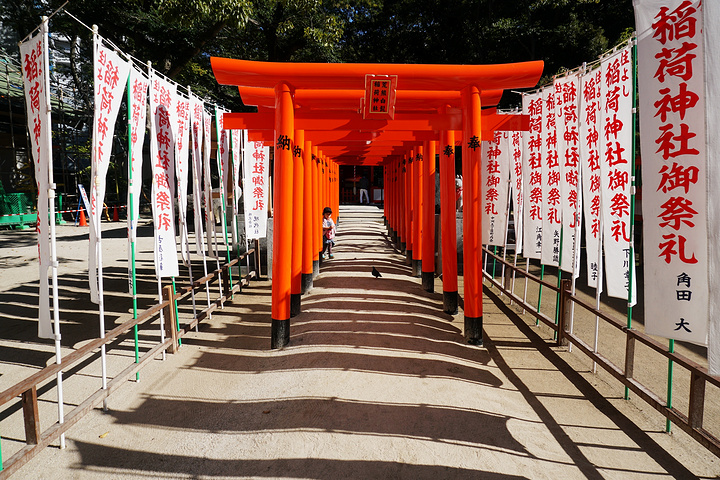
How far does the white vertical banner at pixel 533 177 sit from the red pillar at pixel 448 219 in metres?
1.14

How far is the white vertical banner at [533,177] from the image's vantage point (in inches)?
263

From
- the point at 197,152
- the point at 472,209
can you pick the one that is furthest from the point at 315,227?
the point at 472,209

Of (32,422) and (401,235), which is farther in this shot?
(401,235)

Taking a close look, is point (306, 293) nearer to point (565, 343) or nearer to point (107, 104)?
point (565, 343)

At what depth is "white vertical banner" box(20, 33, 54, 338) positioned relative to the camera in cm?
371

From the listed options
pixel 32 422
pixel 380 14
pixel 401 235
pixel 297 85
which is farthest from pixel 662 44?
pixel 380 14

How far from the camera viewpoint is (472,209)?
6.06 metres

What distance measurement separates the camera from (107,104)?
4.51 meters

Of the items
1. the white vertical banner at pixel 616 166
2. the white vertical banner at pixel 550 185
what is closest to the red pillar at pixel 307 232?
the white vertical banner at pixel 550 185

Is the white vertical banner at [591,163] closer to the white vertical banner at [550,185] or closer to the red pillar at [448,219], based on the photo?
the white vertical banner at [550,185]

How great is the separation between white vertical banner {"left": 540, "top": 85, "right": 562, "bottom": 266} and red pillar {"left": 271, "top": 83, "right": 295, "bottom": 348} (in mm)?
3607

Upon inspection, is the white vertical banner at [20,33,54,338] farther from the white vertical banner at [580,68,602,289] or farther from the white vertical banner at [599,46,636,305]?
the white vertical banner at [580,68,602,289]

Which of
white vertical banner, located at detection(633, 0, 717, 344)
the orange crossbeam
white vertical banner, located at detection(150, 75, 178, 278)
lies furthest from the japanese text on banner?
white vertical banner, located at detection(150, 75, 178, 278)

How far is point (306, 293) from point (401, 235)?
6.49 m
